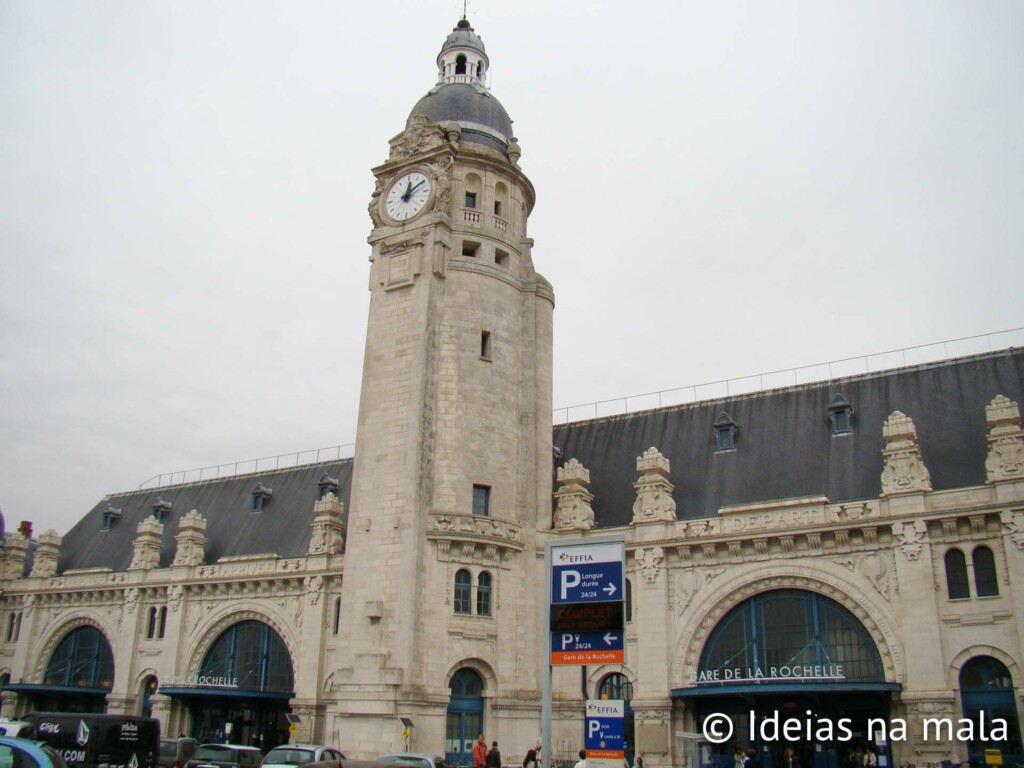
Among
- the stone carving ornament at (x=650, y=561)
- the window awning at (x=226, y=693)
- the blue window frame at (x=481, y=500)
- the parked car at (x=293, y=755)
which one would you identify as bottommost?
the parked car at (x=293, y=755)

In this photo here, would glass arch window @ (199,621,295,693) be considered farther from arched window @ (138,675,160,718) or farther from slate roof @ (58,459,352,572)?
slate roof @ (58,459,352,572)

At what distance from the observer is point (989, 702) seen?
3186 cm

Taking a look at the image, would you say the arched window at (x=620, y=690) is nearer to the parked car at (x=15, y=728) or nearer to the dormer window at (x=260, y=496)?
the parked car at (x=15, y=728)

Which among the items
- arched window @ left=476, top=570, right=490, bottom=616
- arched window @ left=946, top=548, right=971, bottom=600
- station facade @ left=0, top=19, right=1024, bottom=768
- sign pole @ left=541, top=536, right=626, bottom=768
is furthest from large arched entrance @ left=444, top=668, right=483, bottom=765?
arched window @ left=946, top=548, right=971, bottom=600

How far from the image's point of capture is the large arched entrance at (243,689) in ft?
158

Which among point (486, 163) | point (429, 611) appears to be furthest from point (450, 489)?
point (486, 163)

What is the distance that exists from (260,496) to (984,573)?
40.3 m

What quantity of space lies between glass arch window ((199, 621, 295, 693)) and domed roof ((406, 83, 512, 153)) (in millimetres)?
27521

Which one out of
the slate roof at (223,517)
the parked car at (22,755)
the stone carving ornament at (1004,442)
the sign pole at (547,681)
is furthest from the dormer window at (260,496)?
the parked car at (22,755)

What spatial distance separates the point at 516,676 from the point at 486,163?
76.6 ft

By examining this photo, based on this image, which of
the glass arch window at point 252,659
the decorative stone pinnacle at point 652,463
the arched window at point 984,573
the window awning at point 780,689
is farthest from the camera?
the glass arch window at point 252,659

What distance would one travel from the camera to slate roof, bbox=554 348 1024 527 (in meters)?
37.6

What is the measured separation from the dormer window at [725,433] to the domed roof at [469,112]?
17086 millimetres

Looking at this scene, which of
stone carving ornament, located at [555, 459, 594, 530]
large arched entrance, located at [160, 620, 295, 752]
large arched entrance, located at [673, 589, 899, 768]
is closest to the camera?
large arched entrance, located at [673, 589, 899, 768]
